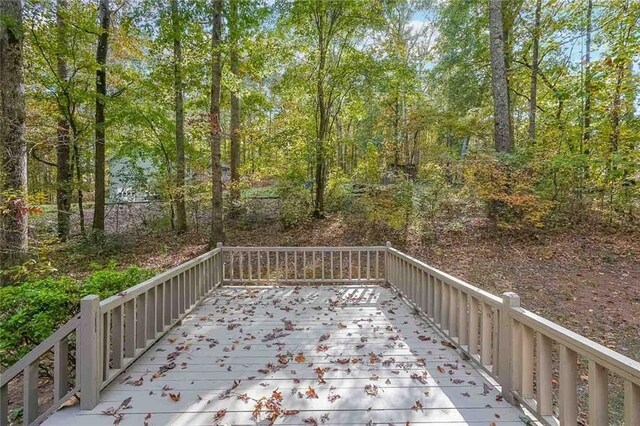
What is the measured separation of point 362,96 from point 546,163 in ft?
15.1

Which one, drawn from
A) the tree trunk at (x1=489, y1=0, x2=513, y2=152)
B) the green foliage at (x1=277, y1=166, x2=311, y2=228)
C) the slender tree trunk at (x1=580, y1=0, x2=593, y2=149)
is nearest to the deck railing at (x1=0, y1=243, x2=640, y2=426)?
the green foliage at (x1=277, y1=166, x2=311, y2=228)

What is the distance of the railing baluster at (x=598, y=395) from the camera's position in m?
1.63

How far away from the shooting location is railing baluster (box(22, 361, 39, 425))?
2.18 meters

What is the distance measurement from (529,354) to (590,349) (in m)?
0.63

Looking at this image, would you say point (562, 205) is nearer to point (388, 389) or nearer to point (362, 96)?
point (362, 96)

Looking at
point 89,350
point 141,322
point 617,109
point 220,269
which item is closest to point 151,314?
point 141,322

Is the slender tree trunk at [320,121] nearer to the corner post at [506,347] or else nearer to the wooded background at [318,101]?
the wooded background at [318,101]

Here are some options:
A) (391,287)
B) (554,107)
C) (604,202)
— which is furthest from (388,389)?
(554,107)

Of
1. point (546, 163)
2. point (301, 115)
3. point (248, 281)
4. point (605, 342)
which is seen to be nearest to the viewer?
point (605, 342)

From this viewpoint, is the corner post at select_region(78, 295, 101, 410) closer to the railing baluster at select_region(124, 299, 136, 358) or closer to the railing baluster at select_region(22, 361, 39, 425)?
the railing baluster at select_region(22, 361, 39, 425)

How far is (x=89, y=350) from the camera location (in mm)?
2285

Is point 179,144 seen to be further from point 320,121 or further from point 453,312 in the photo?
point 453,312

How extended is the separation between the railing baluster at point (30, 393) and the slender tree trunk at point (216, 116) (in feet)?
17.5

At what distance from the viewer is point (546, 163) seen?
25.0ft
